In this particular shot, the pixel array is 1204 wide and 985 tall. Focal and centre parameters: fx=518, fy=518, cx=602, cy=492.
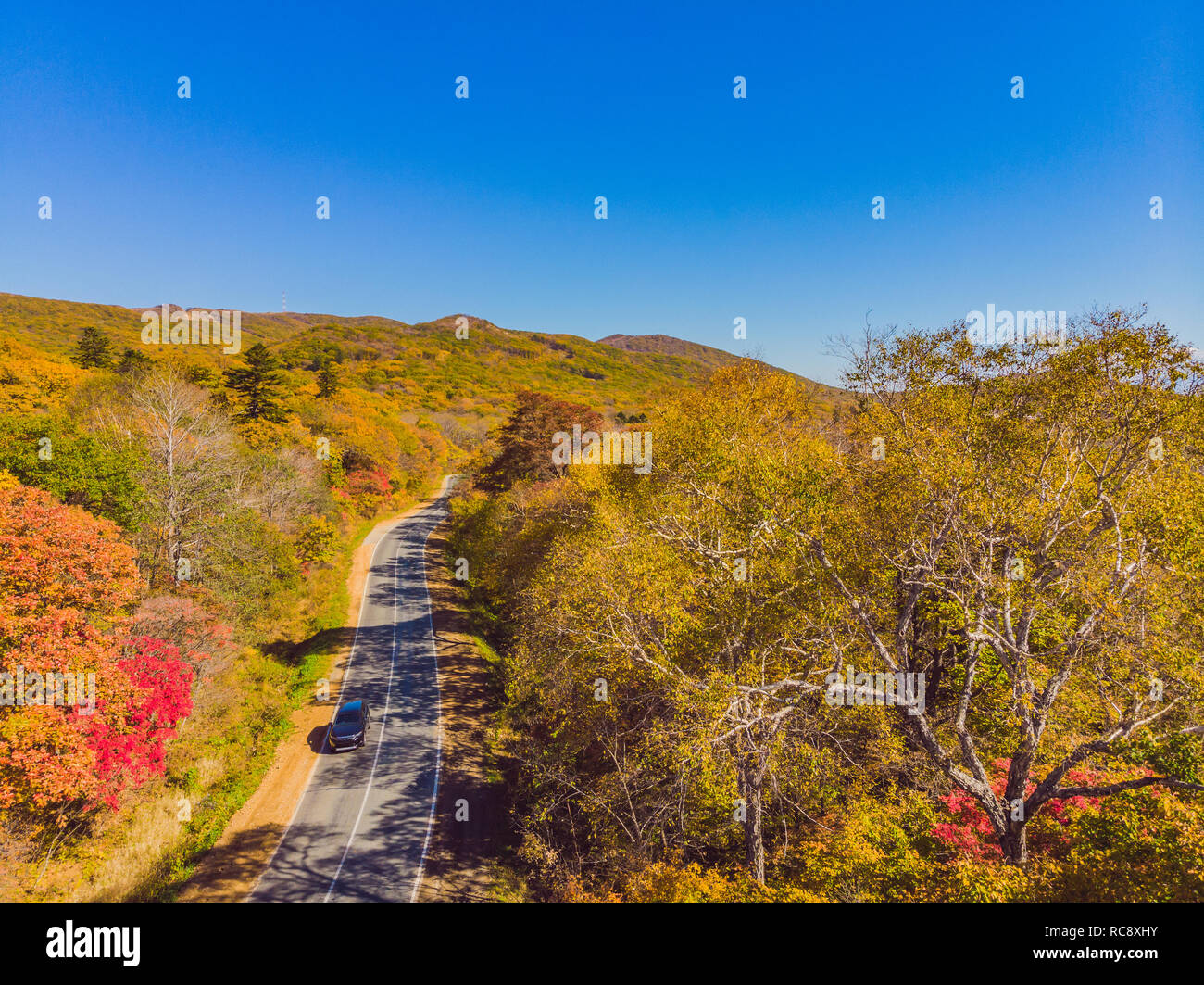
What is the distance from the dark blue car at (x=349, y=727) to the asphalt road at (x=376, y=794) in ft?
1.17

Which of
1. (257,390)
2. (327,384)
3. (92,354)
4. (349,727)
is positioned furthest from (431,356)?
(349,727)

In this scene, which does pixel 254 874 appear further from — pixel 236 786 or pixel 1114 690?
pixel 1114 690

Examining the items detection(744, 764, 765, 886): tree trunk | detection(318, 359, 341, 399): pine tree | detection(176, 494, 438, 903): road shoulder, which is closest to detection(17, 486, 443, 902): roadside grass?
detection(176, 494, 438, 903): road shoulder

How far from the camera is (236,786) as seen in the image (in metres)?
17.7

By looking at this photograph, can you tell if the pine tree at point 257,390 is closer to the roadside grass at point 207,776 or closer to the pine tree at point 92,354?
the pine tree at point 92,354

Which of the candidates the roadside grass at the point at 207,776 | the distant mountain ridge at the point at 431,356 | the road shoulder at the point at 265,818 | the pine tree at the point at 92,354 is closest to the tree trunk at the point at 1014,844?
the road shoulder at the point at 265,818

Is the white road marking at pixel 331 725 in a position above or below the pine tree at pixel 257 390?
below

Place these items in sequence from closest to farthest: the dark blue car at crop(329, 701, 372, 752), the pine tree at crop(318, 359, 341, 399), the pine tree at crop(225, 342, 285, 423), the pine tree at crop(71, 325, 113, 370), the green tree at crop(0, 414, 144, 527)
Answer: the green tree at crop(0, 414, 144, 527) < the dark blue car at crop(329, 701, 372, 752) < the pine tree at crop(225, 342, 285, 423) < the pine tree at crop(71, 325, 113, 370) < the pine tree at crop(318, 359, 341, 399)

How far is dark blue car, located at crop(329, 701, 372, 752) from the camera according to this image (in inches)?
790

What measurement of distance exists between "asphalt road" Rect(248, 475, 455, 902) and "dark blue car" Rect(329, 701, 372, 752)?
14.1 inches

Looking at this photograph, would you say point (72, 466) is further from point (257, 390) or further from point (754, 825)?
point (257, 390)

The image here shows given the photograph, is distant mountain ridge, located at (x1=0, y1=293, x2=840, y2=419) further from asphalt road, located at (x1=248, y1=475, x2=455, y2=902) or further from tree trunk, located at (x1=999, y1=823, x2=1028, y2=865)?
tree trunk, located at (x1=999, y1=823, x2=1028, y2=865)

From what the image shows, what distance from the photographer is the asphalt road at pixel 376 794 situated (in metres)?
14.5
